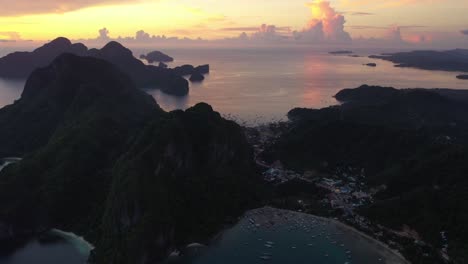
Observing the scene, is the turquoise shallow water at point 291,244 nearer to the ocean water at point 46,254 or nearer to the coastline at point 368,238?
the coastline at point 368,238

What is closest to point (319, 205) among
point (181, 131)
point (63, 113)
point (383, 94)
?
point (181, 131)

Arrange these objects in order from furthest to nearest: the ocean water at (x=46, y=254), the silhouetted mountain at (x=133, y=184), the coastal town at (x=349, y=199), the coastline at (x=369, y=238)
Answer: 1. the coastal town at (x=349, y=199)
2. the coastline at (x=369, y=238)
3. the silhouetted mountain at (x=133, y=184)
4. the ocean water at (x=46, y=254)

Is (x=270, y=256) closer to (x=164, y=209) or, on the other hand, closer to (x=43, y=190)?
(x=164, y=209)

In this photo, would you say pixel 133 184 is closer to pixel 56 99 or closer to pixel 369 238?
pixel 369 238

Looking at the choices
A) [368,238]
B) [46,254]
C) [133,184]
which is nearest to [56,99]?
[46,254]

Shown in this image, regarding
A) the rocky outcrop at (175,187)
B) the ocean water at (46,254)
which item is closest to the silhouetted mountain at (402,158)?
the rocky outcrop at (175,187)

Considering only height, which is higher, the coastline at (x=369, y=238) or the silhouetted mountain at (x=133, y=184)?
the silhouetted mountain at (x=133, y=184)
